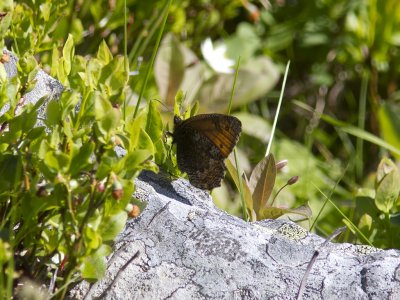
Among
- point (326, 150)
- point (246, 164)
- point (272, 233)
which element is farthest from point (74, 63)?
point (326, 150)

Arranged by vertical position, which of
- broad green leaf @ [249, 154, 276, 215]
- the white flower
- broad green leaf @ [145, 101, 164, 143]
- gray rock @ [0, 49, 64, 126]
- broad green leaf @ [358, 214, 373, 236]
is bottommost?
the white flower

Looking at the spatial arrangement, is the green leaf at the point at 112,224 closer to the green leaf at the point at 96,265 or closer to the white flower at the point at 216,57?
the green leaf at the point at 96,265

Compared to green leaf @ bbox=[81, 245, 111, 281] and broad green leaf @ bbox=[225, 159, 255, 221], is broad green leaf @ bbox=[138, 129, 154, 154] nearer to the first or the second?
green leaf @ bbox=[81, 245, 111, 281]

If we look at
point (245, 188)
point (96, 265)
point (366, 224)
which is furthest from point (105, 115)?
point (366, 224)

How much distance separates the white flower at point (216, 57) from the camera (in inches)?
163

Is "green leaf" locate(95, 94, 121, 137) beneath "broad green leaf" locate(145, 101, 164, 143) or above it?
above

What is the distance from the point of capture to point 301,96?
4.93 m

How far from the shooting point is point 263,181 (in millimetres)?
2441

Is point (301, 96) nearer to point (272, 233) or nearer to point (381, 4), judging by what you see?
point (381, 4)

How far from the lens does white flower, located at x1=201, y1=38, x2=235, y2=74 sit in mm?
4141

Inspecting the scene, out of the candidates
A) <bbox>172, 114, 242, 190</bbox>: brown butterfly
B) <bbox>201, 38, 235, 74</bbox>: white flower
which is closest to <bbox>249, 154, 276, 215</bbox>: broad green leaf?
<bbox>172, 114, 242, 190</bbox>: brown butterfly

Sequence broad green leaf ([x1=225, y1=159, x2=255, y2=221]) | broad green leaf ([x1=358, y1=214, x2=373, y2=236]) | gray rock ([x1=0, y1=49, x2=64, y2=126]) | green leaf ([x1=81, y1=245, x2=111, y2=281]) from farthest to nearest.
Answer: broad green leaf ([x1=358, y1=214, x2=373, y2=236]), broad green leaf ([x1=225, y1=159, x2=255, y2=221]), gray rock ([x1=0, y1=49, x2=64, y2=126]), green leaf ([x1=81, y1=245, x2=111, y2=281])

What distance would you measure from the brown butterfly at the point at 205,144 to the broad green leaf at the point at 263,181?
0.13m

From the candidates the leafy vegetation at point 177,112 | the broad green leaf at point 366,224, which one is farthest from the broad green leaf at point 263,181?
the broad green leaf at point 366,224
